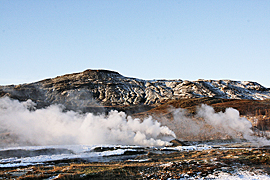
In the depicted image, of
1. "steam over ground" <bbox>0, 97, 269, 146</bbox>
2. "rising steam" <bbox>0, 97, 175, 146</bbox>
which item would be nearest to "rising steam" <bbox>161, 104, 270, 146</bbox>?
"steam over ground" <bbox>0, 97, 269, 146</bbox>

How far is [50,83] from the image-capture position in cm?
14750

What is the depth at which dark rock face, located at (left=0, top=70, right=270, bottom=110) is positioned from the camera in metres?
129

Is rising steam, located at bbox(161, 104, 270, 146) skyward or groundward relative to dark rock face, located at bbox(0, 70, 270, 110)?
groundward

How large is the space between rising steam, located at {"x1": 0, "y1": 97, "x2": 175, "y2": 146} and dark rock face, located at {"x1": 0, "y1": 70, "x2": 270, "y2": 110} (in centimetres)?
6782

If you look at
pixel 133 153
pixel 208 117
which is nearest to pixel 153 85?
pixel 208 117

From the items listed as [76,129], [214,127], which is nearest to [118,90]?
[214,127]

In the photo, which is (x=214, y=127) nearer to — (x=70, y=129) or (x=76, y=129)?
(x=76, y=129)

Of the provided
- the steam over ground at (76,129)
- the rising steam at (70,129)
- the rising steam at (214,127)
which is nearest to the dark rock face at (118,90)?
the rising steam at (214,127)

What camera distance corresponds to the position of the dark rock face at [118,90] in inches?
5069

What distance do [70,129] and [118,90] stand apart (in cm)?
9366

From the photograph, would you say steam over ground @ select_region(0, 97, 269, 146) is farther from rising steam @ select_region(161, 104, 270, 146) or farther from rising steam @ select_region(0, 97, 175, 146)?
rising steam @ select_region(161, 104, 270, 146)

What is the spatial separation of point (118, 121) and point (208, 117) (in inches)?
1012

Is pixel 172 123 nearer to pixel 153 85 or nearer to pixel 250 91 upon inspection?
pixel 153 85

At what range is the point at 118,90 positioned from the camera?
14325cm
